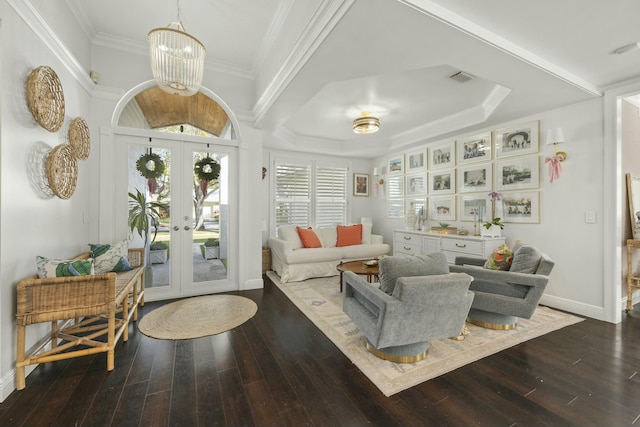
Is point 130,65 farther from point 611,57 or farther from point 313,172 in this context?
point 611,57

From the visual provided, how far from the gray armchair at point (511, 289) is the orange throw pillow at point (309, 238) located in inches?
108

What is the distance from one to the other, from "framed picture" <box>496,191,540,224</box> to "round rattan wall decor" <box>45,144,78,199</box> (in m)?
5.29

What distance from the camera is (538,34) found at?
222cm

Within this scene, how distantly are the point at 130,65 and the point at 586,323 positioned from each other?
6.17 m

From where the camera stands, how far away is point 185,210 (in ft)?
12.3

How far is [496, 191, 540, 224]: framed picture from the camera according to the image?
3.64m

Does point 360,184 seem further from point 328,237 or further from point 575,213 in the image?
point 575,213

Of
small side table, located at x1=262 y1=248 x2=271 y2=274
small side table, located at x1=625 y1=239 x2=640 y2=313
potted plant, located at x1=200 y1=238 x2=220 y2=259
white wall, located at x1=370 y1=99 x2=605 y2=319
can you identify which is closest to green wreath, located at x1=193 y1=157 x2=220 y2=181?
potted plant, located at x1=200 y1=238 x2=220 y2=259

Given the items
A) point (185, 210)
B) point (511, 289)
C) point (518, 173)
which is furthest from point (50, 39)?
point (518, 173)

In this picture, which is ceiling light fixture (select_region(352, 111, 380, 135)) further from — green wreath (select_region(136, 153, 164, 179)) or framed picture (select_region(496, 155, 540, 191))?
green wreath (select_region(136, 153, 164, 179))

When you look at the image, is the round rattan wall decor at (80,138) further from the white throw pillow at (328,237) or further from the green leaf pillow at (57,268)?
the white throw pillow at (328,237)

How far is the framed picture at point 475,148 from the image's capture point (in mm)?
4227

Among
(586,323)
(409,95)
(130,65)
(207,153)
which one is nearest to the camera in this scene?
(586,323)

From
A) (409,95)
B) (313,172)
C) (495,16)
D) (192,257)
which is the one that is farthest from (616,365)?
(313,172)
